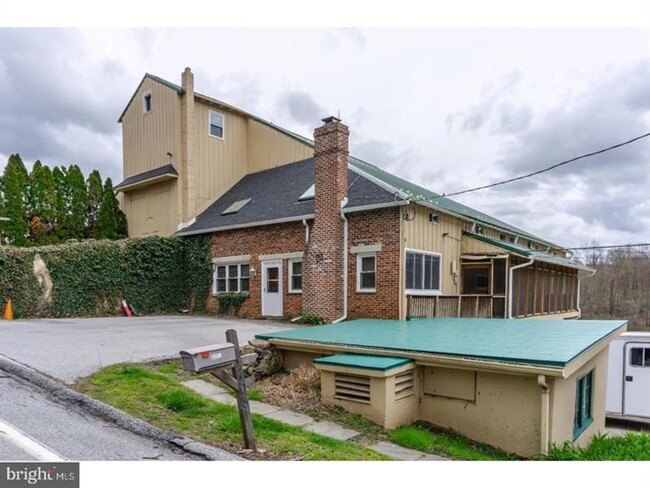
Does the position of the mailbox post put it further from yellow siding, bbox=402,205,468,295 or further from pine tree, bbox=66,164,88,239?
pine tree, bbox=66,164,88,239

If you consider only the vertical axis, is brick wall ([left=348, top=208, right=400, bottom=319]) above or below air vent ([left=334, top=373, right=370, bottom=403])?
above

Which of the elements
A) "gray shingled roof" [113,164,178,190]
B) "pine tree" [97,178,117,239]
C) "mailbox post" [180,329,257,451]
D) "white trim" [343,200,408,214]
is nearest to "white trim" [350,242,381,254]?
"white trim" [343,200,408,214]

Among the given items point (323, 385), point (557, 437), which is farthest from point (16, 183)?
point (557, 437)

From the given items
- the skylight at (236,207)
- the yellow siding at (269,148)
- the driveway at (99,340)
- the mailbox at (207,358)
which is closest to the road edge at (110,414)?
the driveway at (99,340)

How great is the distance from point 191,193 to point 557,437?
51.9 feet

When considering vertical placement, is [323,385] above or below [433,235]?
below

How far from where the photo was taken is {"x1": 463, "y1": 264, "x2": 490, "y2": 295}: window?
14.7 m

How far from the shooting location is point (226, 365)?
4.29 metres

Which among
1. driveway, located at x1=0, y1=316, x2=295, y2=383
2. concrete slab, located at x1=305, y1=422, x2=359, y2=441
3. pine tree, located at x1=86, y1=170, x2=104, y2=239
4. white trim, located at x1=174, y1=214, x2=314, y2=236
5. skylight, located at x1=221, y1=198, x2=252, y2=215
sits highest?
pine tree, located at x1=86, y1=170, x2=104, y2=239

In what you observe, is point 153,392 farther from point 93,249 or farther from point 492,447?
point 93,249

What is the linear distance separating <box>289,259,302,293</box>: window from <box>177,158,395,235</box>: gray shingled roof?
142 cm

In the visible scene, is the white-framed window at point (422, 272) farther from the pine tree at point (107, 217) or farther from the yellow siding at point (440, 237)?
the pine tree at point (107, 217)

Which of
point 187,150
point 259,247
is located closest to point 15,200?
point 187,150

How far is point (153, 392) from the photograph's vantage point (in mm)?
5680
